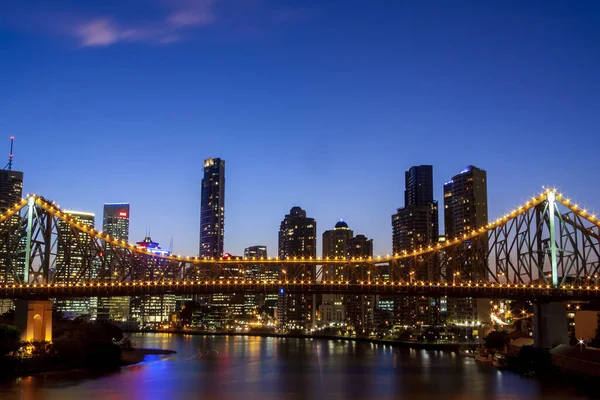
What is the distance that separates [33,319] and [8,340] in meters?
9.78

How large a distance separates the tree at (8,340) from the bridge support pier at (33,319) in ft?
12.5

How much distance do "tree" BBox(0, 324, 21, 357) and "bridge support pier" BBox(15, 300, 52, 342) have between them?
12.5 ft

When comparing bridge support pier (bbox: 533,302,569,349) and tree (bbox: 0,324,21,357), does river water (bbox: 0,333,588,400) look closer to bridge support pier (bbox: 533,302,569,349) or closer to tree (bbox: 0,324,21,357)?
tree (bbox: 0,324,21,357)

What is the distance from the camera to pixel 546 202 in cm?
7662

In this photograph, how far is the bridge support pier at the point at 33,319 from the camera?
72938mm

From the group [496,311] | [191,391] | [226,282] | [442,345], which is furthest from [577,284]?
[496,311]

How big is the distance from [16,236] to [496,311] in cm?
10471

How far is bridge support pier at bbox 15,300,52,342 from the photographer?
7294 centimetres

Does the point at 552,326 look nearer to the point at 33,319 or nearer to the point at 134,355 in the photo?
the point at 33,319

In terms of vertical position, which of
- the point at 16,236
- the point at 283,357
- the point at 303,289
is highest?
the point at 16,236

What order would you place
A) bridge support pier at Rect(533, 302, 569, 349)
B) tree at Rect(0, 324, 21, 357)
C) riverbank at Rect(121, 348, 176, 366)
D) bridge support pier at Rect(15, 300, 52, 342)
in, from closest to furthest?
tree at Rect(0, 324, 21, 357), bridge support pier at Rect(15, 300, 52, 342), bridge support pier at Rect(533, 302, 569, 349), riverbank at Rect(121, 348, 176, 366)

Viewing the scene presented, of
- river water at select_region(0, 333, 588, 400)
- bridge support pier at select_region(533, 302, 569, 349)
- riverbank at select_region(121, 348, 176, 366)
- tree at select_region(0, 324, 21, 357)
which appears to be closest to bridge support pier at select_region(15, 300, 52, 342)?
tree at select_region(0, 324, 21, 357)

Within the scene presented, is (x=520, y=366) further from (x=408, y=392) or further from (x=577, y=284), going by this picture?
(x=408, y=392)

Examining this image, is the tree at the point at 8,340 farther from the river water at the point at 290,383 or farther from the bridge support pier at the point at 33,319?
the river water at the point at 290,383
